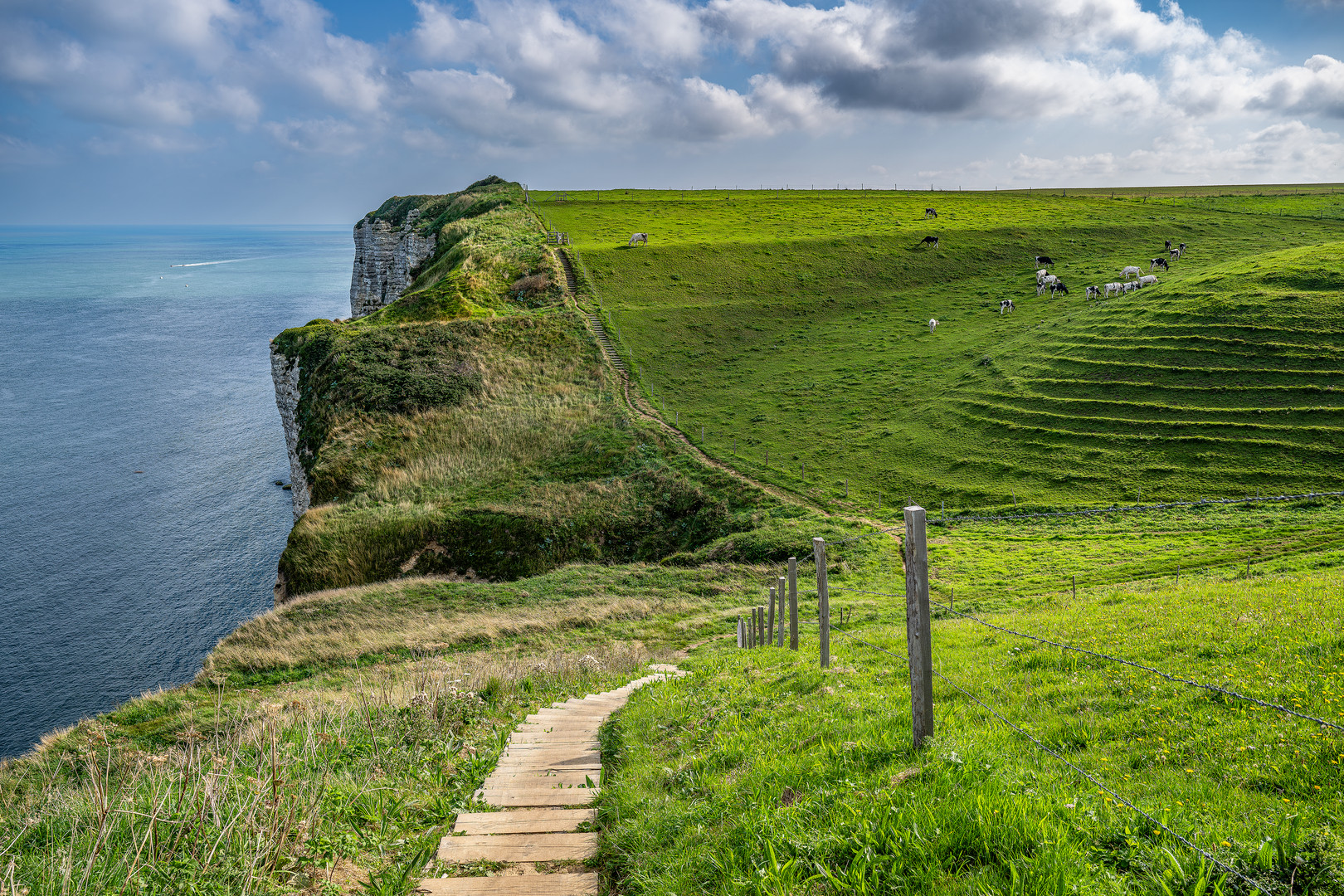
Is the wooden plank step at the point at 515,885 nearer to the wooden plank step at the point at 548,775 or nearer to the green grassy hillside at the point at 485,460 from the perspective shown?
the wooden plank step at the point at 548,775

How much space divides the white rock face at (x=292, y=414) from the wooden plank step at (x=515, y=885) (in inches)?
1762

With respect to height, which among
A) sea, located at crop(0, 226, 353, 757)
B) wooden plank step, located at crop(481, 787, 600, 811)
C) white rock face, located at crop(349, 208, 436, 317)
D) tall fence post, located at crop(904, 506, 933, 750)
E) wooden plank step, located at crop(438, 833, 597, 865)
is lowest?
sea, located at crop(0, 226, 353, 757)

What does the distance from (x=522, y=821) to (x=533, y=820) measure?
0.41ft

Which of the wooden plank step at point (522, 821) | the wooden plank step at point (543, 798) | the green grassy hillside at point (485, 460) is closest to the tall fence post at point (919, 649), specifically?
the wooden plank step at point (522, 821)

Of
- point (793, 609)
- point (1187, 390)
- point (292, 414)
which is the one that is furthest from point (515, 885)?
point (292, 414)

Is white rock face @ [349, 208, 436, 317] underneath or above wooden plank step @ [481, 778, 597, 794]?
above

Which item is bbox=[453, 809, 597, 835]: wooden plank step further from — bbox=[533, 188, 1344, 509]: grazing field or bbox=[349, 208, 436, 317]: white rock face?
bbox=[349, 208, 436, 317]: white rock face

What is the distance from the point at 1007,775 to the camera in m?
5.69

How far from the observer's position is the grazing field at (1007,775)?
453 cm

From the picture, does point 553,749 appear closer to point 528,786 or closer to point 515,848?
point 528,786

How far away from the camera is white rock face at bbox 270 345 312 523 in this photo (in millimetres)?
48906

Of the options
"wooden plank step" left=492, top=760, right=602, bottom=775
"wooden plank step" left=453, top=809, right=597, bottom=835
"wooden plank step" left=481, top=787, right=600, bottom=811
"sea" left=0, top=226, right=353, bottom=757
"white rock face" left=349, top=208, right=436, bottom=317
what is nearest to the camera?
"wooden plank step" left=453, top=809, right=597, bottom=835

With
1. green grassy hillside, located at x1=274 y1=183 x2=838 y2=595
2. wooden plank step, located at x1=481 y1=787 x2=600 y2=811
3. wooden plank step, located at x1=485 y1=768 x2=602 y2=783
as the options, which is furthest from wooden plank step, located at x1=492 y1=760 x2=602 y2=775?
green grassy hillside, located at x1=274 y1=183 x2=838 y2=595

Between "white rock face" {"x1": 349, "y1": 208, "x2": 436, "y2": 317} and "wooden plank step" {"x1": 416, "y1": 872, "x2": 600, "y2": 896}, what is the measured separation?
90547 millimetres
